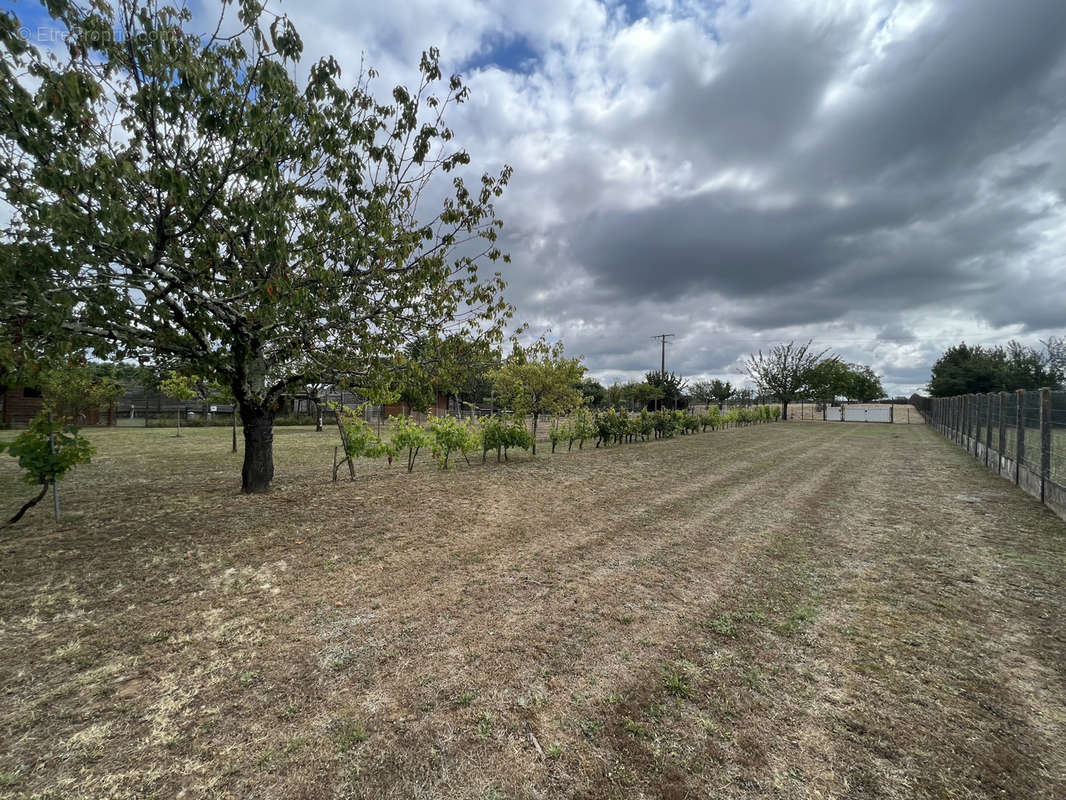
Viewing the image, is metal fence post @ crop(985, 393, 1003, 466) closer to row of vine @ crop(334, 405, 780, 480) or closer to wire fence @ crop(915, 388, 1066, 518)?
wire fence @ crop(915, 388, 1066, 518)

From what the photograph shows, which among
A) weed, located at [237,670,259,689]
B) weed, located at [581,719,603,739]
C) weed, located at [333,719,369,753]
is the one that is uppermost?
weed, located at [581,719,603,739]

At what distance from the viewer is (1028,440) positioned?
7.88m

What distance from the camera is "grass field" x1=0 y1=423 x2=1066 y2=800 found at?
192 centimetres

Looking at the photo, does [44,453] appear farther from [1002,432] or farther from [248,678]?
[1002,432]

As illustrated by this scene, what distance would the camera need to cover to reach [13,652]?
2.80 meters

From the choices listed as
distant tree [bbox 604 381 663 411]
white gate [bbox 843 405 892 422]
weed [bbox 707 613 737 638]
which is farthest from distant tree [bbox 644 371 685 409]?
weed [bbox 707 613 737 638]

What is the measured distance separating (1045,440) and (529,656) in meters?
9.06

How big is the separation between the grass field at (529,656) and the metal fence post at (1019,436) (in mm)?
2947

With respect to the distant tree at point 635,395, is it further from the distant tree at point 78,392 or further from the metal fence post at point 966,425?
the distant tree at point 78,392

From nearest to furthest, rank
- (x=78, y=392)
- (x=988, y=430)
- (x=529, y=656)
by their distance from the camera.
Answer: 1. (x=529, y=656)
2. (x=988, y=430)
3. (x=78, y=392)

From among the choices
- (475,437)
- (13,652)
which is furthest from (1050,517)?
A: (13,652)

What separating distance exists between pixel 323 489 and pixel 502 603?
5432 millimetres

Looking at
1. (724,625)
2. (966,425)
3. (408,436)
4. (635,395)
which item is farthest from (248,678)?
(635,395)

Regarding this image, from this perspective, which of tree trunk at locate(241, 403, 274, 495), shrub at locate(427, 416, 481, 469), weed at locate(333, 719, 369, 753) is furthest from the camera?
shrub at locate(427, 416, 481, 469)
